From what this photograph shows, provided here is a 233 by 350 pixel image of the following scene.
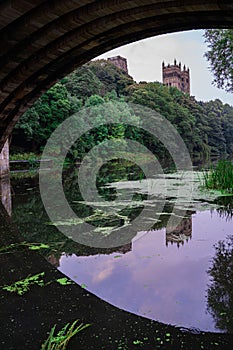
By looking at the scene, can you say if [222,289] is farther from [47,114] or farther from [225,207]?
[47,114]

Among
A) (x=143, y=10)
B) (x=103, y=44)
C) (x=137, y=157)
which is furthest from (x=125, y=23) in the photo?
(x=137, y=157)

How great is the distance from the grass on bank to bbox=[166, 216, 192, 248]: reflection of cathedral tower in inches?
79.6

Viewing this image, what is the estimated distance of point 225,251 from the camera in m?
3.41

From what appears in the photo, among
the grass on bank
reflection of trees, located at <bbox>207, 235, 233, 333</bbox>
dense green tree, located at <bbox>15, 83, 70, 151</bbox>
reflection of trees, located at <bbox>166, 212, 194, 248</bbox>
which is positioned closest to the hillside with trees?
dense green tree, located at <bbox>15, 83, 70, 151</bbox>

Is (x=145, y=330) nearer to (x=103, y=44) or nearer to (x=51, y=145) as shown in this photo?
(x=103, y=44)

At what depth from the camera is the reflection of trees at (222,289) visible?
2.08m

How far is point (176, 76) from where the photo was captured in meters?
67.5

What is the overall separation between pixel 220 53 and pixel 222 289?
9.40m

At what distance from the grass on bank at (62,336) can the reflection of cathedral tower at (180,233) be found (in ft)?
6.63

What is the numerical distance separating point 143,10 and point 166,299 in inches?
140

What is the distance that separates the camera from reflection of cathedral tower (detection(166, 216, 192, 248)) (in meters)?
3.89

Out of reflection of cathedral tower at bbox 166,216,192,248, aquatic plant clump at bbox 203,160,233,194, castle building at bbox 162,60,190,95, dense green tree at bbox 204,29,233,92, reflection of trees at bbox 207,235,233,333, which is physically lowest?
reflection of trees at bbox 207,235,233,333

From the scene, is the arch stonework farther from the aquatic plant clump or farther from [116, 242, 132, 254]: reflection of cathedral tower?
the aquatic plant clump

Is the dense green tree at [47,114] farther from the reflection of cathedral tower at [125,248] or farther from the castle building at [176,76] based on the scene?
the castle building at [176,76]
